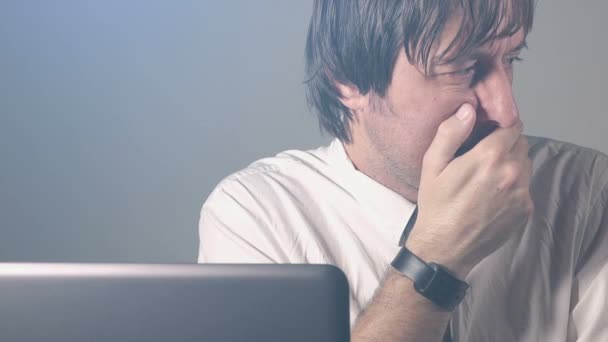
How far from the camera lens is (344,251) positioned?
1.20 meters

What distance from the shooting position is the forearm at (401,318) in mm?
1001

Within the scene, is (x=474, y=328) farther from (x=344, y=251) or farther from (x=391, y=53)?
(x=391, y=53)

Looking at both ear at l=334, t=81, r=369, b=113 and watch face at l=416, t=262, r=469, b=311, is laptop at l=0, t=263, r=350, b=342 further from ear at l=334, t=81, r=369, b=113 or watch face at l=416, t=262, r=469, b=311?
ear at l=334, t=81, r=369, b=113

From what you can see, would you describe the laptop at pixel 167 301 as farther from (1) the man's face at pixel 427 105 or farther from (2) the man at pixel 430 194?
(1) the man's face at pixel 427 105

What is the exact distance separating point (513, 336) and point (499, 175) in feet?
0.83

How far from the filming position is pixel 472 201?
3.62 ft

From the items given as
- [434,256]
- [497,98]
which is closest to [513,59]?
[497,98]

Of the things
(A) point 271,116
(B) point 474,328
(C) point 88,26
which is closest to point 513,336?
(B) point 474,328

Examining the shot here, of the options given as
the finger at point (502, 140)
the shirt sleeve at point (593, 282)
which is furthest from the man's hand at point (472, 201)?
the shirt sleeve at point (593, 282)

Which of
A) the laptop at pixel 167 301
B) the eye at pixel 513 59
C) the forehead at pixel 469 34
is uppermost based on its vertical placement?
the forehead at pixel 469 34

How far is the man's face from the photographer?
1197mm

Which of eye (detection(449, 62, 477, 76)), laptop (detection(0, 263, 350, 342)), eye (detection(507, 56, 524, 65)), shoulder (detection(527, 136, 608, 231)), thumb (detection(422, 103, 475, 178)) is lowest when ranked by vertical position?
shoulder (detection(527, 136, 608, 231))

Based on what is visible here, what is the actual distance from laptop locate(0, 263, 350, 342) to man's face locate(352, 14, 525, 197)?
76 centimetres

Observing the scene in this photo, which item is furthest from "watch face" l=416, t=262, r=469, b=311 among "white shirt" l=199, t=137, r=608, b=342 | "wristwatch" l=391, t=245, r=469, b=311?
"white shirt" l=199, t=137, r=608, b=342
